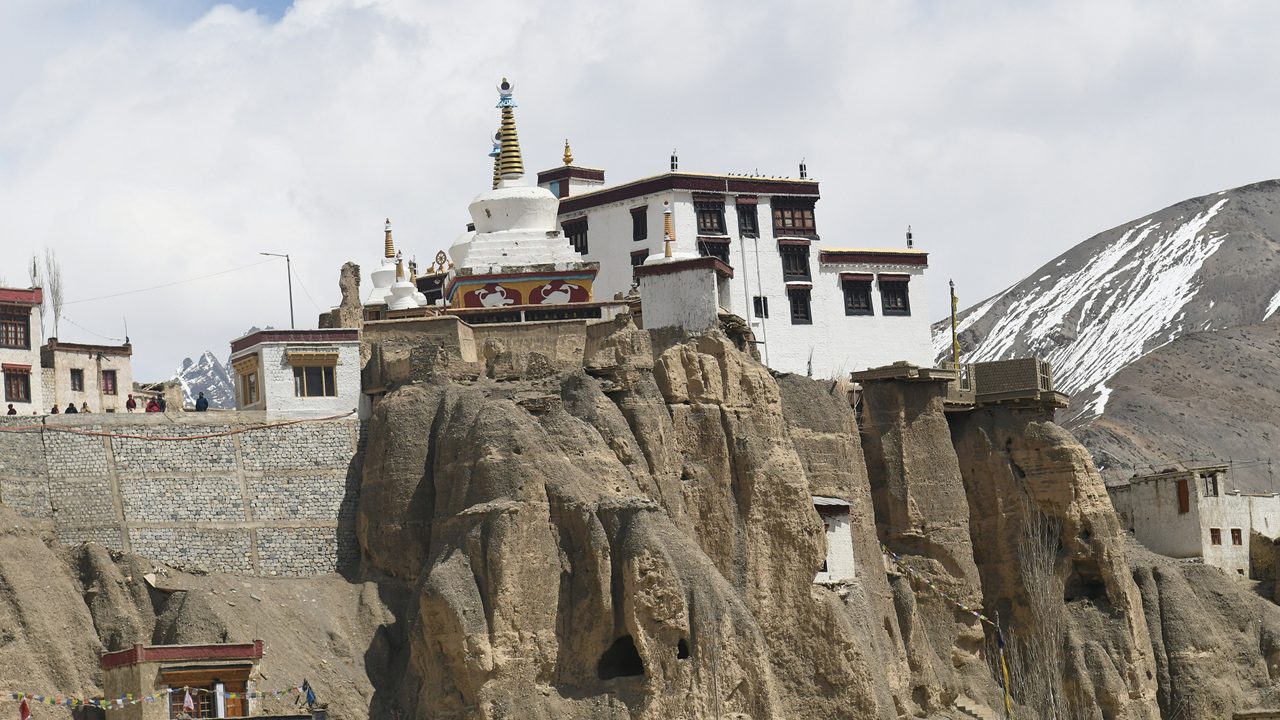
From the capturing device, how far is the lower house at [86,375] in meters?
69.1

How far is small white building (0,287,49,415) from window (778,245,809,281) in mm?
25020

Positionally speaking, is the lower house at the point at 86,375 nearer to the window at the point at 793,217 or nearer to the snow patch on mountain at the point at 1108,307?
the window at the point at 793,217

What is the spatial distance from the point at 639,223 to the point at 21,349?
71.1 ft

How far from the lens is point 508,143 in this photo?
8162cm

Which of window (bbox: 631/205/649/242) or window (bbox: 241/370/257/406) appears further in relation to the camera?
window (bbox: 631/205/649/242)

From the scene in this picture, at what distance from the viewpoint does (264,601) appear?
61000mm

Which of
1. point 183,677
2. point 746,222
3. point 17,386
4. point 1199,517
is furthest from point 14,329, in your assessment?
point 1199,517

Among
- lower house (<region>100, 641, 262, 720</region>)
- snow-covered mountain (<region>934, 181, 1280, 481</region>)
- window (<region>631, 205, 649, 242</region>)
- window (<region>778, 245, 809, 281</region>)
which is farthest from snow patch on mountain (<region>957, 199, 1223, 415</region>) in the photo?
lower house (<region>100, 641, 262, 720</region>)

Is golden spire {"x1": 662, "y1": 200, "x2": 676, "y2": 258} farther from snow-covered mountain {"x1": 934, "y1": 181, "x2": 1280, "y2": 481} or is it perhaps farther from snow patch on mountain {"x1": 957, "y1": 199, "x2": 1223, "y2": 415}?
snow patch on mountain {"x1": 957, "y1": 199, "x2": 1223, "y2": 415}

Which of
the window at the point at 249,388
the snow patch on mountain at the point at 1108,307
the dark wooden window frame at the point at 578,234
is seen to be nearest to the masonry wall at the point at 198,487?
the window at the point at 249,388

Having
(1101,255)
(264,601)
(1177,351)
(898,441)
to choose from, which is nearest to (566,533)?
(264,601)

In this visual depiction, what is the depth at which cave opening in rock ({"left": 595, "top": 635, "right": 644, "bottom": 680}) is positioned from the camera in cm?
6125

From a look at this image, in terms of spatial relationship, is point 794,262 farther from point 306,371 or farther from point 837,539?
point 306,371

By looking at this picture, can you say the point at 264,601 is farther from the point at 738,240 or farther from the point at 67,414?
the point at 738,240
